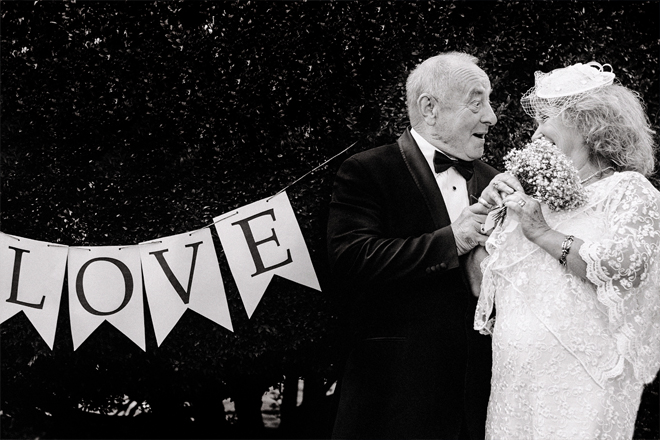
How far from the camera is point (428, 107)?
3564 millimetres

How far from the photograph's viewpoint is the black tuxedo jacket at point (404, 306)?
333 centimetres

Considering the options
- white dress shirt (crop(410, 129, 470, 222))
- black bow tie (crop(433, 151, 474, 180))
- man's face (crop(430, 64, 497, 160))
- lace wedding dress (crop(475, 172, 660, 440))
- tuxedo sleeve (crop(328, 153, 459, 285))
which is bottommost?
lace wedding dress (crop(475, 172, 660, 440))

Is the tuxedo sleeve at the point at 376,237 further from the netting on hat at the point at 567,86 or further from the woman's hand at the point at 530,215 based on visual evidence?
the netting on hat at the point at 567,86

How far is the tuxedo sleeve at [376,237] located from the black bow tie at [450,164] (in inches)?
5.8

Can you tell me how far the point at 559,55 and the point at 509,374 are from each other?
1.90 m

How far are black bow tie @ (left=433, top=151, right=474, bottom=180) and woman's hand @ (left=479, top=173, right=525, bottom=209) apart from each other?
36 cm

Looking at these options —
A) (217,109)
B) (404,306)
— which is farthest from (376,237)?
(217,109)

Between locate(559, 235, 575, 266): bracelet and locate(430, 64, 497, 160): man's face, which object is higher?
locate(430, 64, 497, 160): man's face

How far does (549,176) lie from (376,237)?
0.79m

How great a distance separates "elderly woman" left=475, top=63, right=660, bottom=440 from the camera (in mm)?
2902

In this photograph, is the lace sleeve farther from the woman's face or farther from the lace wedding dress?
the woman's face

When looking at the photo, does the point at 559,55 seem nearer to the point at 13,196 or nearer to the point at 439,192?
the point at 439,192

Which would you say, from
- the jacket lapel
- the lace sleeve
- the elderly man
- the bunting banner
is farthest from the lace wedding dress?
the bunting banner

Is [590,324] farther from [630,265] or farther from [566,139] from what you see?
[566,139]
